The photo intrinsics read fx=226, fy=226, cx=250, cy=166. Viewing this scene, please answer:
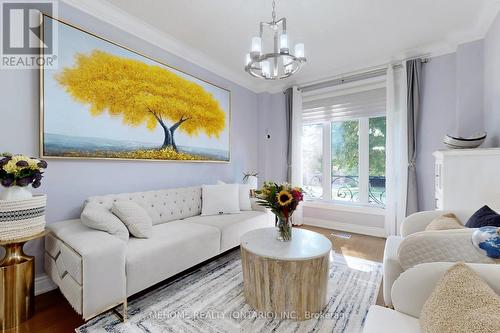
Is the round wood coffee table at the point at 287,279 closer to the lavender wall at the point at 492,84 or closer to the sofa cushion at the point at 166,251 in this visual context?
the sofa cushion at the point at 166,251

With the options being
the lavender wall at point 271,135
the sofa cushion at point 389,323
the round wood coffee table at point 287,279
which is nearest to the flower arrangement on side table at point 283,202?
the round wood coffee table at point 287,279

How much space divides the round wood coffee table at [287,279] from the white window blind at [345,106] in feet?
9.30

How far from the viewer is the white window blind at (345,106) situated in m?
3.71

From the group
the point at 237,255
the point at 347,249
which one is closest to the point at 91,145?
the point at 237,255

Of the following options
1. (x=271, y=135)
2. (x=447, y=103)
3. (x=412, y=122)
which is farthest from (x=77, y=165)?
(x=447, y=103)

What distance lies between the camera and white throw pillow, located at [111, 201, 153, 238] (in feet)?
6.89

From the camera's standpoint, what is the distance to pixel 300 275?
5.46 ft

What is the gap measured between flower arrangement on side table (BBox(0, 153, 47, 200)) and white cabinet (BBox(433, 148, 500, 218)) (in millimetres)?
3544

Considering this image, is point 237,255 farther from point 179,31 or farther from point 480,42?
point 480,42

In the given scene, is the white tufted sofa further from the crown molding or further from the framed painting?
the crown molding

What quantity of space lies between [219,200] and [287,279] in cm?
172

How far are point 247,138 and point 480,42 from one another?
3551 millimetres

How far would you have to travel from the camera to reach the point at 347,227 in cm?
403

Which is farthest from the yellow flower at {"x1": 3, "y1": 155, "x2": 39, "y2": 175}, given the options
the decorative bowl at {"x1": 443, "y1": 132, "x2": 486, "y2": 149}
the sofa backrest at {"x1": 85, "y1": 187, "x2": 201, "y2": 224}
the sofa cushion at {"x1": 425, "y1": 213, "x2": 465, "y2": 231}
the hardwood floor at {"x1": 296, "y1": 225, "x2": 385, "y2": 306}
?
the decorative bowl at {"x1": 443, "y1": 132, "x2": 486, "y2": 149}
